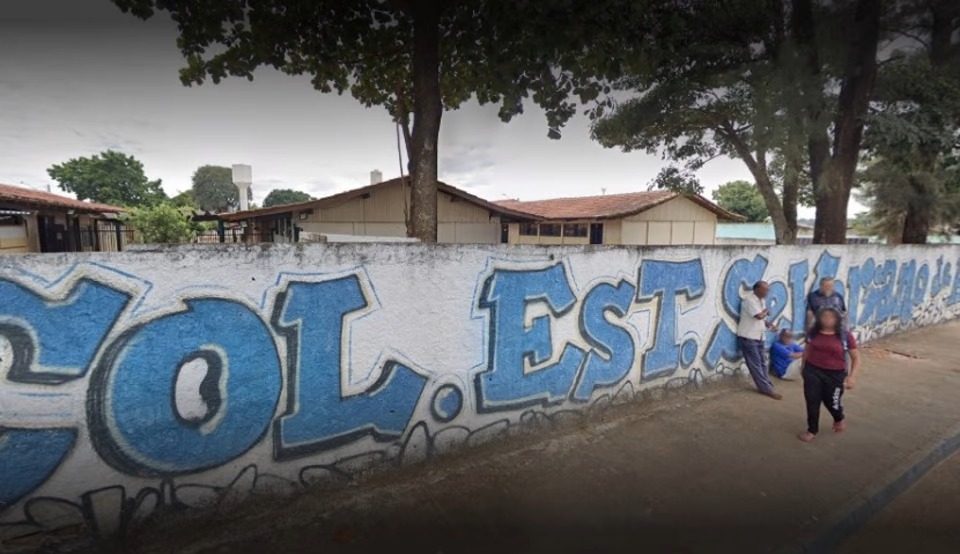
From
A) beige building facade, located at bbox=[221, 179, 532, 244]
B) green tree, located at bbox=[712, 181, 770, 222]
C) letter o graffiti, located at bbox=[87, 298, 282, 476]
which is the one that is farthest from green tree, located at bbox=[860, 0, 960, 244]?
green tree, located at bbox=[712, 181, 770, 222]

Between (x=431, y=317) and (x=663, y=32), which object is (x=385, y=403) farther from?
(x=663, y=32)

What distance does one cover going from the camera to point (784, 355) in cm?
618

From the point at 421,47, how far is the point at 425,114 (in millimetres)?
890

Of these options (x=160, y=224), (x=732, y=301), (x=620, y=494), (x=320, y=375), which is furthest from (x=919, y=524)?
(x=160, y=224)

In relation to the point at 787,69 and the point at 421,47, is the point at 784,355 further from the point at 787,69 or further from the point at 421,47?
the point at 421,47

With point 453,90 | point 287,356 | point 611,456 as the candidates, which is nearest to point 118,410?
point 287,356

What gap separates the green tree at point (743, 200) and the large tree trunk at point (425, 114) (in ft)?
130

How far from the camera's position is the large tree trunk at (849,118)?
785 cm

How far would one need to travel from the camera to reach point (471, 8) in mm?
6391

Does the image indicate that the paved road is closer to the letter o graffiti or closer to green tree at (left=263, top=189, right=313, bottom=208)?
the letter o graffiti

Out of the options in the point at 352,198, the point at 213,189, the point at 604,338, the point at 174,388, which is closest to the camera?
the point at 174,388

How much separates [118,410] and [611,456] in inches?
140

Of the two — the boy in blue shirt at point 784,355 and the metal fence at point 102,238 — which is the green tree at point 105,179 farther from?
the boy in blue shirt at point 784,355

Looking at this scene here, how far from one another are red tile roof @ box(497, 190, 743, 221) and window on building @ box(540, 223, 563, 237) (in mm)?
526
